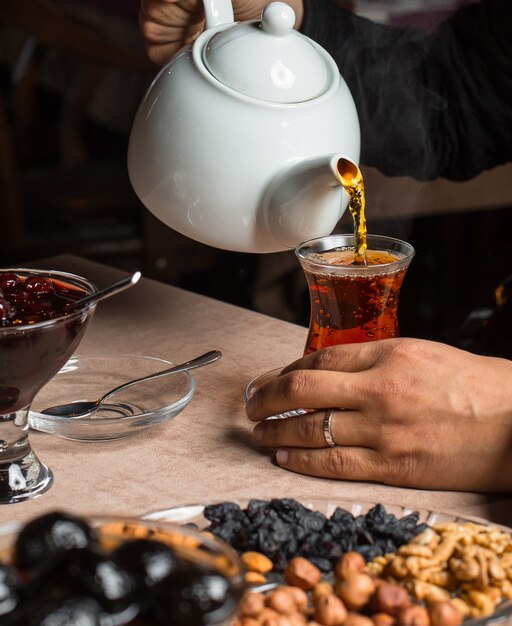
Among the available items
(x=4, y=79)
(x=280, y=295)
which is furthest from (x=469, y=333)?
(x=4, y=79)

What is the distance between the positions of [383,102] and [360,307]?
0.72 metres

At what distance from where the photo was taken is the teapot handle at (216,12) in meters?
0.94

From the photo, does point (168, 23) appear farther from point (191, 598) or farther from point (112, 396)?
point (191, 598)

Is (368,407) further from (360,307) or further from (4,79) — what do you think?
(4,79)

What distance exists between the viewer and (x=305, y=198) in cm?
84

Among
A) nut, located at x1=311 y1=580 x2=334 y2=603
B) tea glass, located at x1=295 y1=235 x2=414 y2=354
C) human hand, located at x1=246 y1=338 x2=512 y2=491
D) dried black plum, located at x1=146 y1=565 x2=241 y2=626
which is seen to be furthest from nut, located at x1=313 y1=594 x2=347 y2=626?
tea glass, located at x1=295 y1=235 x2=414 y2=354

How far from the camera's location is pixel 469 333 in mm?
1334

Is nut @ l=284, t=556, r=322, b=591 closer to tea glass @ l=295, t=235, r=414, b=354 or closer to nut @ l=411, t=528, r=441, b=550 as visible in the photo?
nut @ l=411, t=528, r=441, b=550

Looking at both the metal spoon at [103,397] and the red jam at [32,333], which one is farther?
the metal spoon at [103,397]

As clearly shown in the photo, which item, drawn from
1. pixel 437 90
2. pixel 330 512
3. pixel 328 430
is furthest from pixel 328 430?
pixel 437 90

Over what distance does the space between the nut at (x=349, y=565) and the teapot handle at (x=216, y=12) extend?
0.59 metres

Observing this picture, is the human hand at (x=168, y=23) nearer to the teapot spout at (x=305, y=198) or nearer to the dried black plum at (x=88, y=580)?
the teapot spout at (x=305, y=198)

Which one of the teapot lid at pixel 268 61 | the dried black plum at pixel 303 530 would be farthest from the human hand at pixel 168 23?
the dried black plum at pixel 303 530

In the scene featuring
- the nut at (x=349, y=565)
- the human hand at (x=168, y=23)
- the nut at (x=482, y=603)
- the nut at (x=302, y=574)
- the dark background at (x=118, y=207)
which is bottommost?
the dark background at (x=118, y=207)
